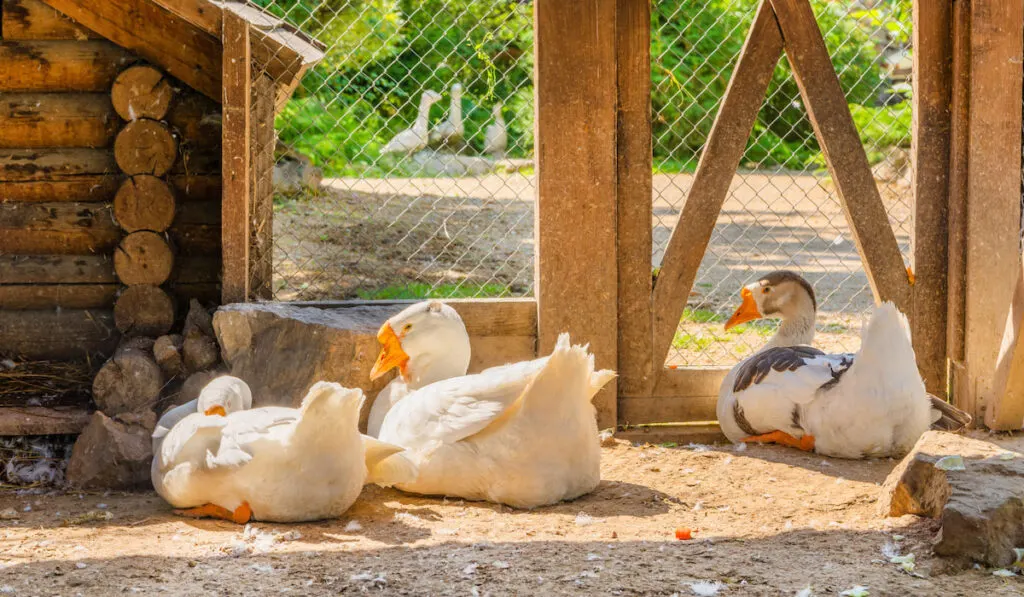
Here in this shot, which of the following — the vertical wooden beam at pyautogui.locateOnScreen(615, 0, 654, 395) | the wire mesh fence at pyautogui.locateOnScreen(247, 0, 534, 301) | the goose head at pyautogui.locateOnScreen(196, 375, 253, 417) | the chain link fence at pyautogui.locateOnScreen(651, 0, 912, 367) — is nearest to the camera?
the goose head at pyautogui.locateOnScreen(196, 375, 253, 417)

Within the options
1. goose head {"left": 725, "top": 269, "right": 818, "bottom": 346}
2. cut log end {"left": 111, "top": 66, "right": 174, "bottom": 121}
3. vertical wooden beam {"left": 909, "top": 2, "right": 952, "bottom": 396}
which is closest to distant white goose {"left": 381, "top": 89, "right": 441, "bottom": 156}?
cut log end {"left": 111, "top": 66, "right": 174, "bottom": 121}

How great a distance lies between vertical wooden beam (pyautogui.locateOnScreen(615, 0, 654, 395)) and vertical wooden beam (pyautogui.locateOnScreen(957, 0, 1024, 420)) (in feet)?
5.72

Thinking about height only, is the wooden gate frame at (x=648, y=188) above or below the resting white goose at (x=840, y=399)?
above

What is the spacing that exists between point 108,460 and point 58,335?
48.2 inches

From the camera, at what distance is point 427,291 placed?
793cm

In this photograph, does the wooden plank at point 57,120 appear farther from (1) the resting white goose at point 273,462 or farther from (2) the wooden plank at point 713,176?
(2) the wooden plank at point 713,176

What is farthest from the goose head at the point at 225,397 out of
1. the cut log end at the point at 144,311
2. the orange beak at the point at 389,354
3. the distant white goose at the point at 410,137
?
the distant white goose at the point at 410,137

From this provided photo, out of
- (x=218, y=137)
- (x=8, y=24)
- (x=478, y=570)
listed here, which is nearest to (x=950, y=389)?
(x=478, y=570)

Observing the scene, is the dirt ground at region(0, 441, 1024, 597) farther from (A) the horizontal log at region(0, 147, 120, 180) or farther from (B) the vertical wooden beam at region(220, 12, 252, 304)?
(A) the horizontal log at region(0, 147, 120, 180)

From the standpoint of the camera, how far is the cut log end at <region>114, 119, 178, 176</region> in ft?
19.1

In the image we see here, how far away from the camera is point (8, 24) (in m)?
5.98

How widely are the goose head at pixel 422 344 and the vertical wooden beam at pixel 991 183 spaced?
2.84 metres

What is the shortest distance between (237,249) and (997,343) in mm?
4129

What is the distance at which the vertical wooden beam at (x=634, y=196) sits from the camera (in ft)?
18.7
